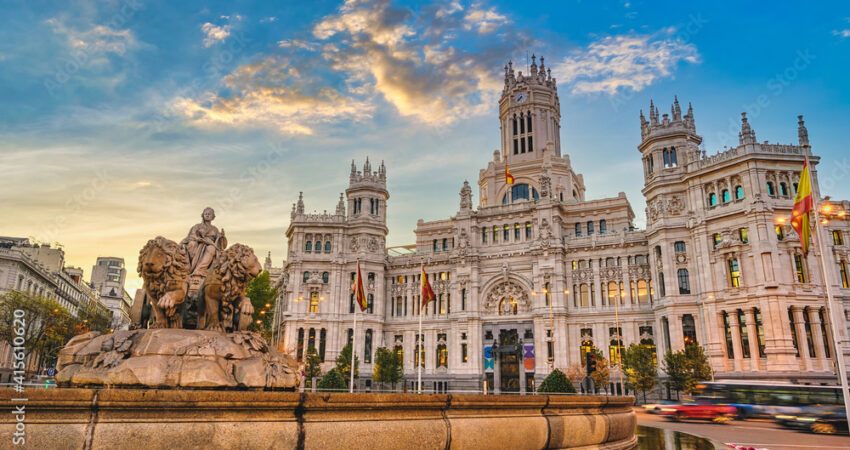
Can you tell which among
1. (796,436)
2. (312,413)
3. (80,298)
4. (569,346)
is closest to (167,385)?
(312,413)

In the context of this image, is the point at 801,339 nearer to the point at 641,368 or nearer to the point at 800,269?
the point at 800,269

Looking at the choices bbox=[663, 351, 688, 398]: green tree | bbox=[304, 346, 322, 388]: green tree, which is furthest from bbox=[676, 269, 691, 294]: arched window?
bbox=[304, 346, 322, 388]: green tree

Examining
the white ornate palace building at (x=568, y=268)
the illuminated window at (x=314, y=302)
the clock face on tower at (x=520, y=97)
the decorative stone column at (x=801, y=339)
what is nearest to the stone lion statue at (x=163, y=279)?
the white ornate palace building at (x=568, y=268)

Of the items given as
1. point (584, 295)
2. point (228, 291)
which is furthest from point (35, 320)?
point (584, 295)

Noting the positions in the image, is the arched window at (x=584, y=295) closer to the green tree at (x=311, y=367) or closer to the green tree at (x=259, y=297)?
the green tree at (x=311, y=367)

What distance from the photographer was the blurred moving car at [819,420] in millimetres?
25452

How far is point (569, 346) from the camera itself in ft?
214

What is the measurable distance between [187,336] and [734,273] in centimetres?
5621

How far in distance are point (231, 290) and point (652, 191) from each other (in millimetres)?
58974

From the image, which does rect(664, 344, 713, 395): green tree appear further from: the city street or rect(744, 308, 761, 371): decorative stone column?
the city street

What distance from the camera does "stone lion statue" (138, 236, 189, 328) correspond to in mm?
11789

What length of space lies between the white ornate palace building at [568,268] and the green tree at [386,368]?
17.1 ft

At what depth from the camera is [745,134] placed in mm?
55625

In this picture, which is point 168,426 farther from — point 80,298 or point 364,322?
point 80,298
